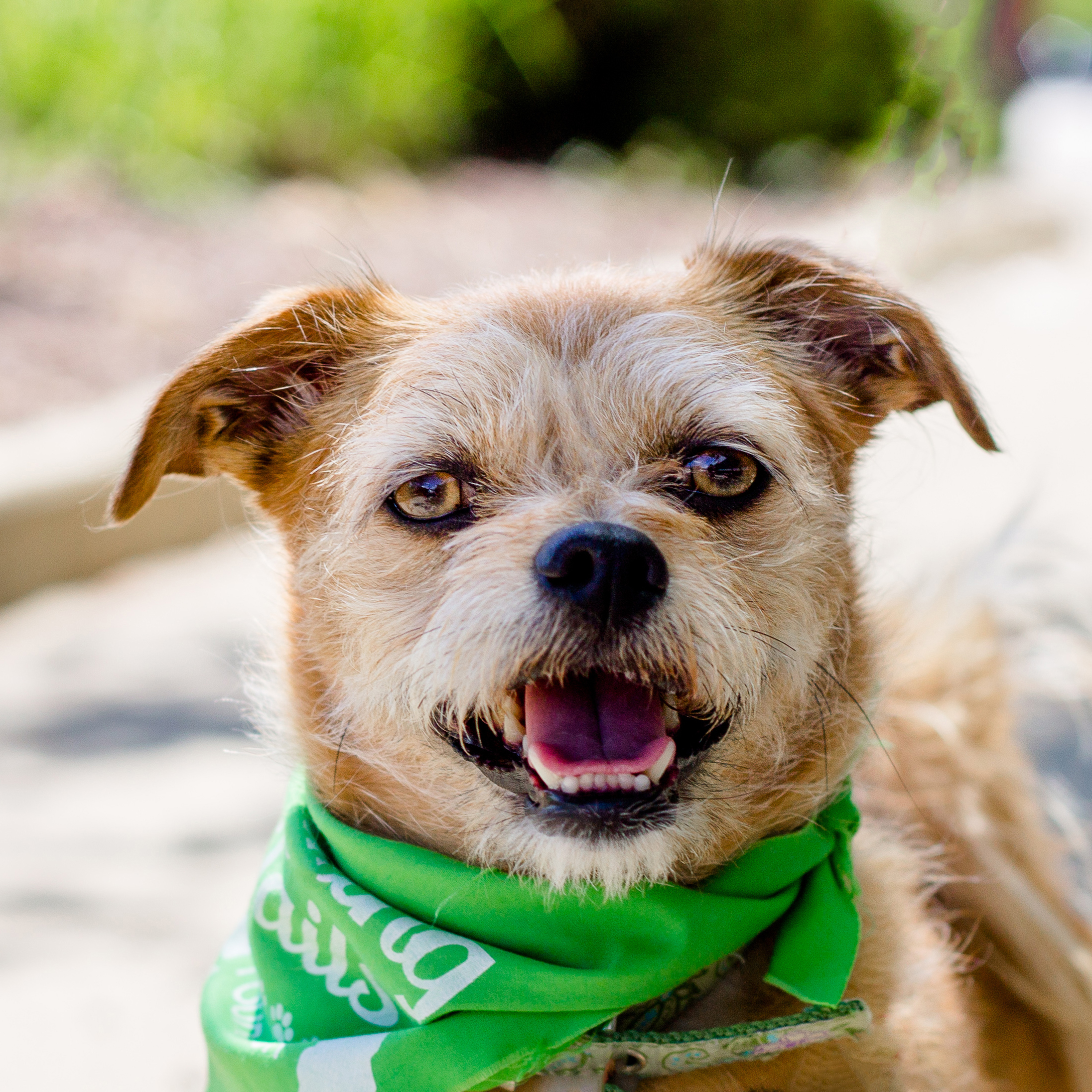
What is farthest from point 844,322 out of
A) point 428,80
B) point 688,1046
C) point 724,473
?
point 428,80

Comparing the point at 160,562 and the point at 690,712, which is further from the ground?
the point at 690,712

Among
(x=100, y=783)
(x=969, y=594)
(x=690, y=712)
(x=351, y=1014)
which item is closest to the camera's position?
(x=690, y=712)

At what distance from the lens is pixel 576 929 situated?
2.27 m

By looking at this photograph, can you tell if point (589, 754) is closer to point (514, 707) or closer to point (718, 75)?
point (514, 707)

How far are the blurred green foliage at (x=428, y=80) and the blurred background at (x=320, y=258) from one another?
30 mm

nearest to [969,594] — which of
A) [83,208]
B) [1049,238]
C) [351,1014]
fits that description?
[351,1014]

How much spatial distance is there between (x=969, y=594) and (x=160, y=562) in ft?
13.5

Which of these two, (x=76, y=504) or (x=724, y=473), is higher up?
(x=724, y=473)

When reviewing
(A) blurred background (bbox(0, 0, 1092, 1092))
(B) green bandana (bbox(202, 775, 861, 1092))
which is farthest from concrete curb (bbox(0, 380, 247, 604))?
(B) green bandana (bbox(202, 775, 861, 1092))

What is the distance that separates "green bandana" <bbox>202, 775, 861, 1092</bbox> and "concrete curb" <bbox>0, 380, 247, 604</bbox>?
284cm

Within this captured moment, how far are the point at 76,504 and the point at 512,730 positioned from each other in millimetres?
4015

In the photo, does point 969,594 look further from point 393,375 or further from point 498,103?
point 498,103

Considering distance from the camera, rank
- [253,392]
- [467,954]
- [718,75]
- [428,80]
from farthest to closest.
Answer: [718,75] < [428,80] < [253,392] < [467,954]

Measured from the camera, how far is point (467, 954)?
7.29 feet
